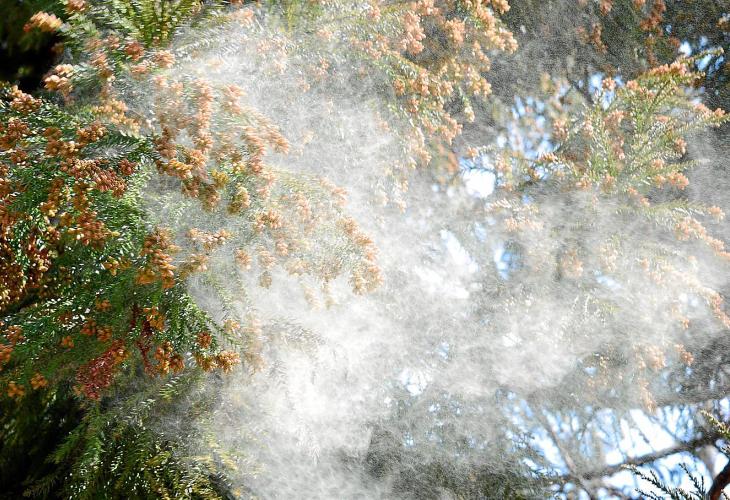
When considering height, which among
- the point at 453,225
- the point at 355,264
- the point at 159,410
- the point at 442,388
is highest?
the point at 453,225

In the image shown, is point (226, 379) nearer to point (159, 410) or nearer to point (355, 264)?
point (159, 410)

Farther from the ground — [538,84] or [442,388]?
[538,84]

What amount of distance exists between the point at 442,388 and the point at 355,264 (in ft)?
3.28

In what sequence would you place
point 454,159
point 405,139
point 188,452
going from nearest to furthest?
point 188,452
point 405,139
point 454,159

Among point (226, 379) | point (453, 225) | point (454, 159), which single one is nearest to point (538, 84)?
point (454, 159)

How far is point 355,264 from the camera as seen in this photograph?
1666 mm

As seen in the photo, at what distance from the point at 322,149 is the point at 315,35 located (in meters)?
0.40

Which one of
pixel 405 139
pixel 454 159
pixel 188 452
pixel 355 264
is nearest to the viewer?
pixel 355 264

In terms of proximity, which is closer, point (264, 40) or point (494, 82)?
point (264, 40)

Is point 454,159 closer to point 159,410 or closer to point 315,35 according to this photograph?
point 315,35

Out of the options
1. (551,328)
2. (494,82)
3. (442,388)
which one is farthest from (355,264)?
(494,82)

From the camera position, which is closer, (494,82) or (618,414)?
(618,414)

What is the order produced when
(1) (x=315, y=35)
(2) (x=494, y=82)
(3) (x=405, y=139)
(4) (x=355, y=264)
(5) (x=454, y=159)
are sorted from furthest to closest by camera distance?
(2) (x=494, y=82), (5) (x=454, y=159), (3) (x=405, y=139), (1) (x=315, y=35), (4) (x=355, y=264)

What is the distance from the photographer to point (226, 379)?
1.89 m
